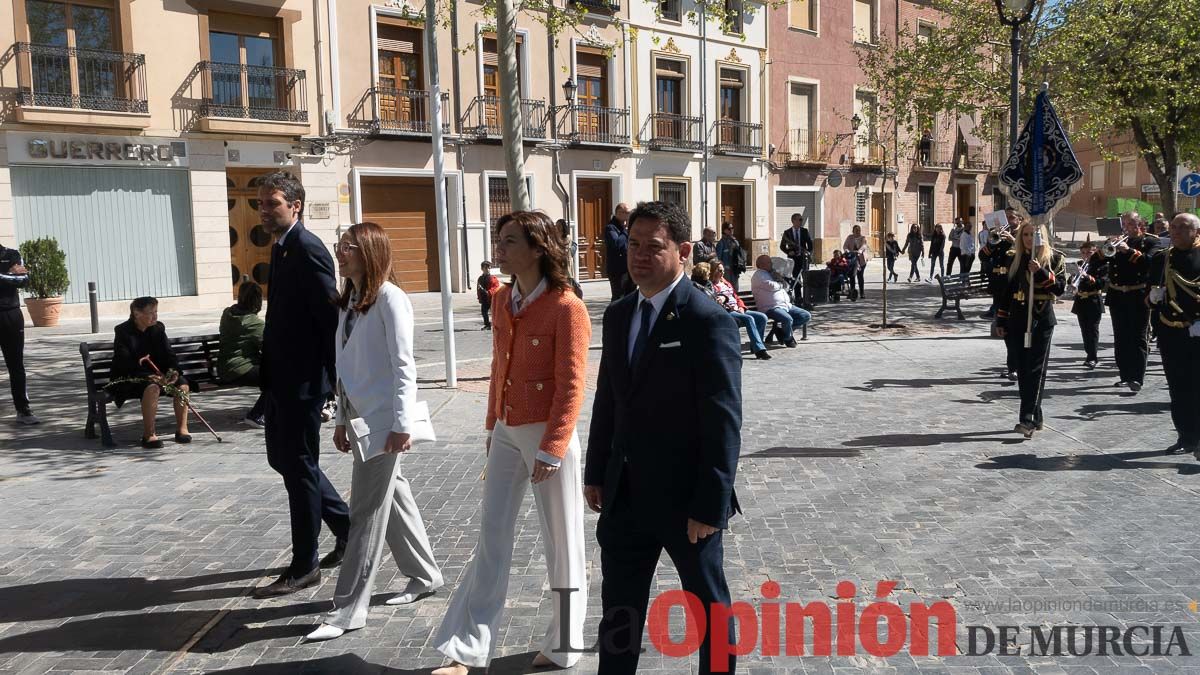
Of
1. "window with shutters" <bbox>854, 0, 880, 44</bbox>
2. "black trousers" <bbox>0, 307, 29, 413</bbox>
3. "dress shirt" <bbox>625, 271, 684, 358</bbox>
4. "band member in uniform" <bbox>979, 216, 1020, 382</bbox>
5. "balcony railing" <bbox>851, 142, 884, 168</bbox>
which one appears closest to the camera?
"dress shirt" <bbox>625, 271, 684, 358</bbox>

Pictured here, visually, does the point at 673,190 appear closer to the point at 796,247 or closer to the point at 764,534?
the point at 796,247

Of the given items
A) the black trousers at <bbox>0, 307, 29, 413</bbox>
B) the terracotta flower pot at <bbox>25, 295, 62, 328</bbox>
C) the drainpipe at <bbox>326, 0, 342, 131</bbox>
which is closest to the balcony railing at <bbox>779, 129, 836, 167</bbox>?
the drainpipe at <bbox>326, 0, 342, 131</bbox>

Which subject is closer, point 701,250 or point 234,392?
point 234,392

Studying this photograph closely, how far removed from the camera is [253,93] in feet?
69.4

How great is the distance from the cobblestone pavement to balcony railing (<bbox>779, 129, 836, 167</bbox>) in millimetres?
24894

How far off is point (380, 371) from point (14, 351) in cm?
695

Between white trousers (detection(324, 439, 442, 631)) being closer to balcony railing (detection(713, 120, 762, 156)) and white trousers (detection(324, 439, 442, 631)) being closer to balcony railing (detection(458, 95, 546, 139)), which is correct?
balcony railing (detection(458, 95, 546, 139))

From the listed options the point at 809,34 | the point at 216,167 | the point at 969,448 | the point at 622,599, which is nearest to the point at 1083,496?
the point at 969,448

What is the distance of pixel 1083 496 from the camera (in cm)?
621

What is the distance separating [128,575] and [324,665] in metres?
1.75

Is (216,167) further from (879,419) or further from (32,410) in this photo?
(879,419)

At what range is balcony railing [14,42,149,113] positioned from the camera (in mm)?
18281

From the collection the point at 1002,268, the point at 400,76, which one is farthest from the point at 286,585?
the point at 400,76

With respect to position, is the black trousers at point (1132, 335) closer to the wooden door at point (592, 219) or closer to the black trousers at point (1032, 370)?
the black trousers at point (1032, 370)
